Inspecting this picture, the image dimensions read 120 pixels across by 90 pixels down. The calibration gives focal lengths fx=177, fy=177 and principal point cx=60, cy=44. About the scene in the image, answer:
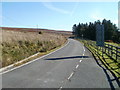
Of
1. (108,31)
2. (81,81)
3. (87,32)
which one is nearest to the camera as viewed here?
(81,81)

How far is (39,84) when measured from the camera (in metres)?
8.69

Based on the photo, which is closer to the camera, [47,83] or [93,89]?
[93,89]

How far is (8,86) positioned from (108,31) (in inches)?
3644

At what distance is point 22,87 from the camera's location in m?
8.12

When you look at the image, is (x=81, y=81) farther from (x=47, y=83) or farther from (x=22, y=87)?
(x=22, y=87)

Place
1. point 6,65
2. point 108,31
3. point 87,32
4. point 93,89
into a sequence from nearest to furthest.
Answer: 1. point 93,89
2. point 6,65
3. point 108,31
4. point 87,32

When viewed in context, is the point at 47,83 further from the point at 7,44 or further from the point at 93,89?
the point at 7,44

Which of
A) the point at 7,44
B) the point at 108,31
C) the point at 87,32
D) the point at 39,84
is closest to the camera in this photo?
the point at 39,84

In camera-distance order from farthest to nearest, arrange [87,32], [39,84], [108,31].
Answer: [87,32] → [108,31] → [39,84]

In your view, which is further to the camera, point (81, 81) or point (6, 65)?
point (6, 65)

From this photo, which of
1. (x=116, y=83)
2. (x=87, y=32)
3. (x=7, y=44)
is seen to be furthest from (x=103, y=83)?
(x=87, y=32)

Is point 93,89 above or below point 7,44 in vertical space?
below

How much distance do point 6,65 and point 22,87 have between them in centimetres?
598

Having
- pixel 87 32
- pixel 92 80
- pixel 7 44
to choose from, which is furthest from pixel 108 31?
pixel 92 80
